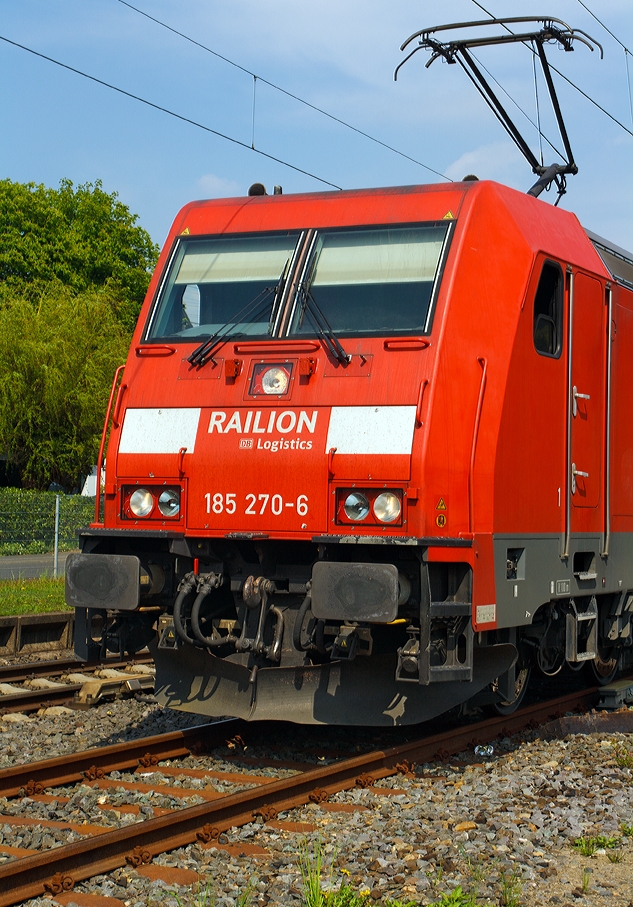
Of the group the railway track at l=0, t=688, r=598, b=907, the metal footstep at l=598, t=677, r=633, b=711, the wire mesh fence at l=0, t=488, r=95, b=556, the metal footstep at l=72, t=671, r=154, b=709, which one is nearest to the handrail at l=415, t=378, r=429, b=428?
the railway track at l=0, t=688, r=598, b=907

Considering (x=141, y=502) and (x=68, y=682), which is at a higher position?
(x=141, y=502)

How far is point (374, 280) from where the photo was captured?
7.51 meters

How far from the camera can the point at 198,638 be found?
714cm

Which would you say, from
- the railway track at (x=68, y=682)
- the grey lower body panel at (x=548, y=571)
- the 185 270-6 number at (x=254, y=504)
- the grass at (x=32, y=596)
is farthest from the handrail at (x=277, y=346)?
the grass at (x=32, y=596)

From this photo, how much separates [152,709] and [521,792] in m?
3.58

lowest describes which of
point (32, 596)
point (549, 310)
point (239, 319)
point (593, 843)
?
point (593, 843)

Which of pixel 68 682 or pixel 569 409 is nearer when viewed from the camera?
pixel 569 409

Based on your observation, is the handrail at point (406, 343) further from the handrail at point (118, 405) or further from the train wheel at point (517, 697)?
the train wheel at point (517, 697)

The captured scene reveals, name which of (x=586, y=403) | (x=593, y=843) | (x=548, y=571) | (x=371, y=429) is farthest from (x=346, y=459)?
(x=593, y=843)

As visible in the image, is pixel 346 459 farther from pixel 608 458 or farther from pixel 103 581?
pixel 608 458

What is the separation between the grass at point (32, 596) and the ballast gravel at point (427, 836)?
6.87 meters

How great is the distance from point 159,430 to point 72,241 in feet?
126

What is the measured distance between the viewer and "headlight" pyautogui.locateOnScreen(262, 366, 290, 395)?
7328 millimetres

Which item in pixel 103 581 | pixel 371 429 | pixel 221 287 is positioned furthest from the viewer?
pixel 221 287
